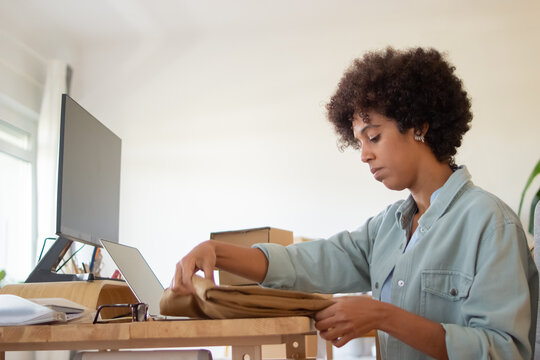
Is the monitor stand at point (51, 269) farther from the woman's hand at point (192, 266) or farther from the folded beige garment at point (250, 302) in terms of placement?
the folded beige garment at point (250, 302)

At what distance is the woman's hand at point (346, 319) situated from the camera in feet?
3.13

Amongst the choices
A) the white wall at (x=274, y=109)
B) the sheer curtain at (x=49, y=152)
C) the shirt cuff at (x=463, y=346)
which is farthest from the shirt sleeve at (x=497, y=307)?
the sheer curtain at (x=49, y=152)

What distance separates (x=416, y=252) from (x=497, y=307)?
0.20 meters

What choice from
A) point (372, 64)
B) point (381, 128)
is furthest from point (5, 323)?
point (372, 64)

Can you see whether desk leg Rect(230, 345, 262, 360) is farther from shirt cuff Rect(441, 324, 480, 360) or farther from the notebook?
the notebook

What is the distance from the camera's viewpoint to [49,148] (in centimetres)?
431

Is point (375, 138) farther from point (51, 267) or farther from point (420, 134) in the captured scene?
point (51, 267)

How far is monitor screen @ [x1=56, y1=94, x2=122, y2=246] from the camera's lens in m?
1.51

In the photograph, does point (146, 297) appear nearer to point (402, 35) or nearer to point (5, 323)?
point (5, 323)

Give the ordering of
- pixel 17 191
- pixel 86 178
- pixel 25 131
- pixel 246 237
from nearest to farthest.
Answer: pixel 86 178
pixel 246 237
pixel 17 191
pixel 25 131

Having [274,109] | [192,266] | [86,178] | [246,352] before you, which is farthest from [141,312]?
[274,109]

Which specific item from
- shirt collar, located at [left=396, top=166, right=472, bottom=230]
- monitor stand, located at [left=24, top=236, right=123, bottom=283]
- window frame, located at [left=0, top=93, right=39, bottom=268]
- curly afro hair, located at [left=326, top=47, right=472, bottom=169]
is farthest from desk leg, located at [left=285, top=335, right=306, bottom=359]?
window frame, located at [left=0, top=93, right=39, bottom=268]

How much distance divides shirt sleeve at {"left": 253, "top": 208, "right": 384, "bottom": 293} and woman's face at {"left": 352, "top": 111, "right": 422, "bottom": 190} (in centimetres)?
17

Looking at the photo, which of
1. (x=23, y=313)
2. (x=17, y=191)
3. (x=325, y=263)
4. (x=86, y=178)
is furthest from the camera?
(x=17, y=191)
